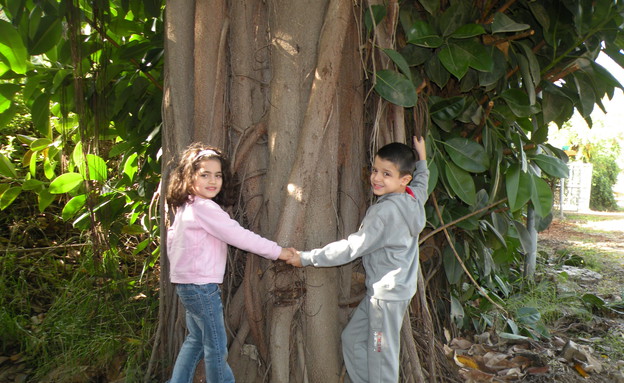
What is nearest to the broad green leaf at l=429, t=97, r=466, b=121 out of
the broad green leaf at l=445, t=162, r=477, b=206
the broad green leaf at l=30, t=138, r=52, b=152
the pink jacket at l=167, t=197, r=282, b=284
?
the broad green leaf at l=445, t=162, r=477, b=206

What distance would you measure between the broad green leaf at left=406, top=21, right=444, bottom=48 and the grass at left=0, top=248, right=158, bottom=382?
1.88 metres

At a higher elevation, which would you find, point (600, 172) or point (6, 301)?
point (600, 172)

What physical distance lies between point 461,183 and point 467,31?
0.71 meters

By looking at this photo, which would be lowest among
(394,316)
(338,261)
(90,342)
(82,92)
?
(90,342)

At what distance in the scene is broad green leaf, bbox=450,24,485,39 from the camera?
2270 millimetres

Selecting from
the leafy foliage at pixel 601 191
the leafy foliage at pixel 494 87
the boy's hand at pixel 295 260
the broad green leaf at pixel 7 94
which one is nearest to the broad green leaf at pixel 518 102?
the leafy foliage at pixel 494 87

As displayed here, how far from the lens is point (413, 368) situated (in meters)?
2.33

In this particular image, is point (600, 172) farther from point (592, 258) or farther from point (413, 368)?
point (413, 368)

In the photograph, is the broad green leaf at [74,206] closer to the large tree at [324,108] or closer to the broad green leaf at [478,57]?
the large tree at [324,108]

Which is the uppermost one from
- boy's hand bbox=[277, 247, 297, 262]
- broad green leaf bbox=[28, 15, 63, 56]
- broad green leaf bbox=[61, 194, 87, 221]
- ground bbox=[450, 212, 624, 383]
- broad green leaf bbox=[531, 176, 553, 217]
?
broad green leaf bbox=[28, 15, 63, 56]

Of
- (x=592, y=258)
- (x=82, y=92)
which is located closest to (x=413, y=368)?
(x=82, y=92)

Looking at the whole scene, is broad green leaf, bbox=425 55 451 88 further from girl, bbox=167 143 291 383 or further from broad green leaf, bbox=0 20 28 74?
broad green leaf, bbox=0 20 28 74

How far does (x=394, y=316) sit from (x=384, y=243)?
0.30 metres

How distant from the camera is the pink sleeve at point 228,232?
2053mm
